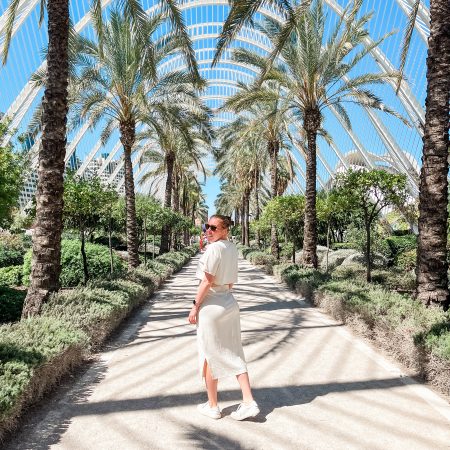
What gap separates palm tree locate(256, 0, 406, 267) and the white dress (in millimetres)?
10484

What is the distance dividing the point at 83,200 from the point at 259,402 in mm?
7711

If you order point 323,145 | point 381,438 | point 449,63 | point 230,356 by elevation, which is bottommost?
point 381,438

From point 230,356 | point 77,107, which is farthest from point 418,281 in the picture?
point 77,107

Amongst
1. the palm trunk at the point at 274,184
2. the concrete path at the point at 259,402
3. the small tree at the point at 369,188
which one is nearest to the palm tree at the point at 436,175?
the concrete path at the point at 259,402

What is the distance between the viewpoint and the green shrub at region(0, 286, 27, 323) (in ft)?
29.4

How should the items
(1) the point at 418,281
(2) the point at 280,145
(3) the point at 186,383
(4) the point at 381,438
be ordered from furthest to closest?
(2) the point at 280,145 < (1) the point at 418,281 < (3) the point at 186,383 < (4) the point at 381,438

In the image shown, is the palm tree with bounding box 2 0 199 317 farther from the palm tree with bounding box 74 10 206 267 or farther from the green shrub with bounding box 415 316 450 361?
the palm tree with bounding box 74 10 206 267

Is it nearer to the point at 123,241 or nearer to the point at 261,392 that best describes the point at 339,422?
the point at 261,392

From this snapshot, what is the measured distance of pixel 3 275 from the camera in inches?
570

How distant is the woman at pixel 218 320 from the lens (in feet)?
11.3

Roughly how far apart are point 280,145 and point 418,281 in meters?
19.1

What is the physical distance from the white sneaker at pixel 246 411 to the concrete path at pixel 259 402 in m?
0.05

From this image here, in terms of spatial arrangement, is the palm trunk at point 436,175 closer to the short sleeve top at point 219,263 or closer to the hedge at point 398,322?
the hedge at point 398,322

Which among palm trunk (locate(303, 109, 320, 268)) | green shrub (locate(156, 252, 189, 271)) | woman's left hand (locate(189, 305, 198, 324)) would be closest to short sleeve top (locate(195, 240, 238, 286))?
woman's left hand (locate(189, 305, 198, 324))
